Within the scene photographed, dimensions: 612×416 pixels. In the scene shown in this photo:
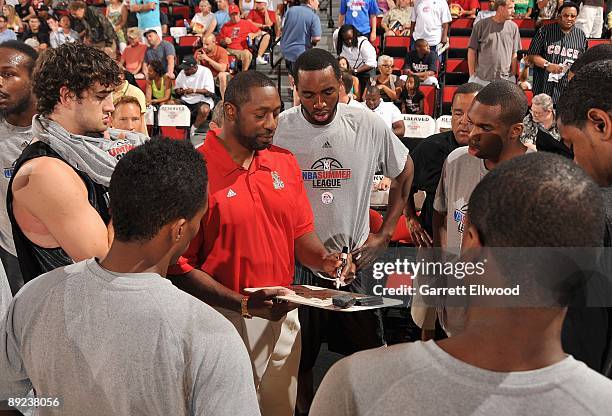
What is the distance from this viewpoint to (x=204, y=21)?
38.9ft

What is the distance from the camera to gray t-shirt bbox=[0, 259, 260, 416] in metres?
1.43

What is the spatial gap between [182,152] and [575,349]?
963mm

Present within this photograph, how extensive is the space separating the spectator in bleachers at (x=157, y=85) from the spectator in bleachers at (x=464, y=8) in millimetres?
4606

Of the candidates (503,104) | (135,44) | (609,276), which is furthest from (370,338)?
(135,44)

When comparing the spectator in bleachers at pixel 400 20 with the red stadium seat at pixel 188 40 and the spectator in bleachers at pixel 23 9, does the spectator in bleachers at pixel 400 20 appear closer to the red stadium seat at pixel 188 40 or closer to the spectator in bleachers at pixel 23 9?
the red stadium seat at pixel 188 40

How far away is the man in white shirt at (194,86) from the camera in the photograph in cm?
978

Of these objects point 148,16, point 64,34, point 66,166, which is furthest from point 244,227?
point 64,34

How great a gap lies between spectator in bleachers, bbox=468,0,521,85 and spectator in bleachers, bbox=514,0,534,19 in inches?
71.5

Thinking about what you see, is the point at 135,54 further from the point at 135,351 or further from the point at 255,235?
the point at 135,351

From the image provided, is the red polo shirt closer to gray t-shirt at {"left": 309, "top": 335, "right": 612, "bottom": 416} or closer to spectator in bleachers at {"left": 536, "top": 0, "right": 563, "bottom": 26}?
gray t-shirt at {"left": 309, "top": 335, "right": 612, "bottom": 416}

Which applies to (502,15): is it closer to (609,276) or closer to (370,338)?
(370,338)

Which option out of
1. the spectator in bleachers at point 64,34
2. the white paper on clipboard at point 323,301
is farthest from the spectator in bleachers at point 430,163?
the spectator in bleachers at point 64,34

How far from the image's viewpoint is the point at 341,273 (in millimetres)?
2918

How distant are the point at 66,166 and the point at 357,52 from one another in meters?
8.35
